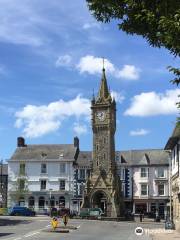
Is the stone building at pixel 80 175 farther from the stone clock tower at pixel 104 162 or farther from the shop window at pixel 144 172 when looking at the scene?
the shop window at pixel 144 172

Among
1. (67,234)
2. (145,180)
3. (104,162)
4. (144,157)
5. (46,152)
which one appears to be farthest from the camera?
(46,152)

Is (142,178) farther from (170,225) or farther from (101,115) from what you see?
(170,225)

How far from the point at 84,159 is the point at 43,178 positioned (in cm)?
883

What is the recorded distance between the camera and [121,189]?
104 m

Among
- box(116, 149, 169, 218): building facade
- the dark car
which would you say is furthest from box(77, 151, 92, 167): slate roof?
the dark car

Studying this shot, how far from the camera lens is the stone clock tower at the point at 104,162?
9819 cm

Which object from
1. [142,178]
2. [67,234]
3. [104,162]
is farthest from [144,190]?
[67,234]

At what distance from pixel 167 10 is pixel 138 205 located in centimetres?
9597

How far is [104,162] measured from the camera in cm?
10181

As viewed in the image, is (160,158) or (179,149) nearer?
(179,149)

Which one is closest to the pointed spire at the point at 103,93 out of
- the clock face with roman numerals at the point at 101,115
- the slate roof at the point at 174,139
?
the clock face with roman numerals at the point at 101,115

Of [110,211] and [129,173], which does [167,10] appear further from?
[129,173]

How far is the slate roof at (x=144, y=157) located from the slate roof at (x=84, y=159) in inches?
225

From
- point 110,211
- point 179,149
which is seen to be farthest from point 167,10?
point 110,211
